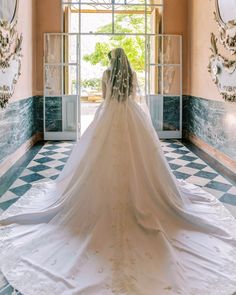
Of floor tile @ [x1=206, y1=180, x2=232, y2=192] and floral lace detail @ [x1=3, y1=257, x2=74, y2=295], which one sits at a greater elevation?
floor tile @ [x1=206, y1=180, x2=232, y2=192]

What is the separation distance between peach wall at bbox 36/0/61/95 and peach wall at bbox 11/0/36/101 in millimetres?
154

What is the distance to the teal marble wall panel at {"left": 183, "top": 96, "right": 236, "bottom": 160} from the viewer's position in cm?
455

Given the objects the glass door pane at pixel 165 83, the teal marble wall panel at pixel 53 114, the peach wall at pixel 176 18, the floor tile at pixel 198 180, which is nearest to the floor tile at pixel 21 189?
the floor tile at pixel 198 180

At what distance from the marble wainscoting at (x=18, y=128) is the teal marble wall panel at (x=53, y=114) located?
129mm

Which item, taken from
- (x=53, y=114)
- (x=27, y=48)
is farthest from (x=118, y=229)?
(x=53, y=114)

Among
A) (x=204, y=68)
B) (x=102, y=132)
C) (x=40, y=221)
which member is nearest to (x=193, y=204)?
(x=102, y=132)

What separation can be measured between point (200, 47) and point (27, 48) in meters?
3.29

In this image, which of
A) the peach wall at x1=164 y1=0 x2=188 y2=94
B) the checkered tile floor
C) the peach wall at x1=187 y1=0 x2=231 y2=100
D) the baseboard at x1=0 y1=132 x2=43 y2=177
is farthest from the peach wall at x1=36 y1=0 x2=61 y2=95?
the peach wall at x1=187 y1=0 x2=231 y2=100

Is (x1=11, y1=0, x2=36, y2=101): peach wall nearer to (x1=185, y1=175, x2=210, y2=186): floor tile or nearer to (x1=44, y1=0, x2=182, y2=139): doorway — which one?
(x1=44, y1=0, x2=182, y2=139): doorway

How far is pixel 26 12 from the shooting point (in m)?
5.77

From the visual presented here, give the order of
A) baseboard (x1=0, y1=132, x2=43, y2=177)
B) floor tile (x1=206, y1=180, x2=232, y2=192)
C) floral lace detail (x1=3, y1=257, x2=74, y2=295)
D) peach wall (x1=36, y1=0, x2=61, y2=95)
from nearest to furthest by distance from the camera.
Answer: floral lace detail (x1=3, y1=257, x2=74, y2=295), floor tile (x1=206, y1=180, x2=232, y2=192), baseboard (x1=0, y1=132, x2=43, y2=177), peach wall (x1=36, y1=0, x2=61, y2=95)

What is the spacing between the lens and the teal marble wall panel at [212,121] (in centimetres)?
455

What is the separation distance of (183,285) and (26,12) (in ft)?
18.3

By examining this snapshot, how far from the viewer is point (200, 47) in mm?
5988
